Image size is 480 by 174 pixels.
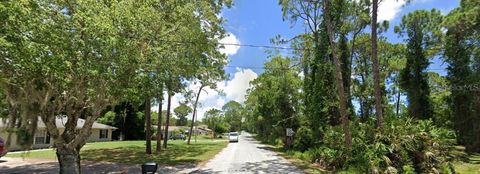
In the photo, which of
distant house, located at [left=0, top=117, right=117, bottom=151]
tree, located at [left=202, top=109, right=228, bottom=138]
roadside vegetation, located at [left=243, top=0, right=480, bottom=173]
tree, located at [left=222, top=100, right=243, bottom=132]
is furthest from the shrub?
tree, located at [left=222, top=100, right=243, bottom=132]

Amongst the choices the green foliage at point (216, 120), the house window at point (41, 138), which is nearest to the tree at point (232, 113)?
the green foliage at point (216, 120)

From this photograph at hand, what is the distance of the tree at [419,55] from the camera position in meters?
31.3

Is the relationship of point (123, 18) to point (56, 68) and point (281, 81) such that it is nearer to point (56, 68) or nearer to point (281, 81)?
point (56, 68)

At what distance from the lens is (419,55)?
32062 mm

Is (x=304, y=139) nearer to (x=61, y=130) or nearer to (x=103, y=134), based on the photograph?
(x=61, y=130)

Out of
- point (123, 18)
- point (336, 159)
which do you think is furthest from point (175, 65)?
point (336, 159)

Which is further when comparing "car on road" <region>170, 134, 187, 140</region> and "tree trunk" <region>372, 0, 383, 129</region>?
"car on road" <region>170, 134, 187, 140</region>

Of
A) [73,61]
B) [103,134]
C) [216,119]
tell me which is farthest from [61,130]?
[216,119]

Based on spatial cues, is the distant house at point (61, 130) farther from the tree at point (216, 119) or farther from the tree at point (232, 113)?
the tree at point (232, 113)

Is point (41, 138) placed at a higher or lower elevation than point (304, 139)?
lower

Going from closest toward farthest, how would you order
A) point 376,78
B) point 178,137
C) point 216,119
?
point 376,78 → point 178,137 → point 216,119

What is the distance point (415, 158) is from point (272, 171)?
588 cm

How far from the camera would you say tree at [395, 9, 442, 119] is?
31.3 meters

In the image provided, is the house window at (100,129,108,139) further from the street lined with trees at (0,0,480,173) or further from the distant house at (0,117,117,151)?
the street lined with trees at (0,0,480,173)
